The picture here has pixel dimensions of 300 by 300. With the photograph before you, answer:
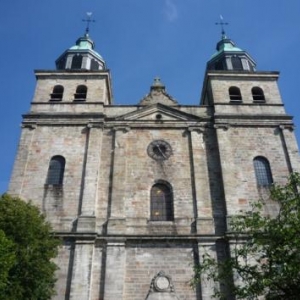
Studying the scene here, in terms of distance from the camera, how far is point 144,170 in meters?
21.5

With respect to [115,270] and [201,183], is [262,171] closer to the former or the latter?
[201,183]

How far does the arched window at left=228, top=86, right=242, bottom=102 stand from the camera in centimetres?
2524

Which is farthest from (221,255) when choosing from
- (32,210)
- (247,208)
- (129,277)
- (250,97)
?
(250,97)

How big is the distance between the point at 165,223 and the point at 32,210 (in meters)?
6.16

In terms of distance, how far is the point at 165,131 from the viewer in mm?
23250

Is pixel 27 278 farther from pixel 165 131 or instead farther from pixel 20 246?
pixel 165 131

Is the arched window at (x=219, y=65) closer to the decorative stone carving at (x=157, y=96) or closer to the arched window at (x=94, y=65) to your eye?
the decorative stone carving at (x=157, y=96)

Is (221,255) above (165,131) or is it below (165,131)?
below

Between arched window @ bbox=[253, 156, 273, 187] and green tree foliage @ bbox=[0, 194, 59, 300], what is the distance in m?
10.3

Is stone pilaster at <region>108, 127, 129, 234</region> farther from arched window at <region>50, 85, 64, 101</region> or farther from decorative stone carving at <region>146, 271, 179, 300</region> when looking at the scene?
arched window at <region>50, 85, 64, 101</region>

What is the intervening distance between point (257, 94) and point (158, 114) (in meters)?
6.20

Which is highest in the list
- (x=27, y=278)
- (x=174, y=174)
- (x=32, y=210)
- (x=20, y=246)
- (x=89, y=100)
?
(x=89, y=100)

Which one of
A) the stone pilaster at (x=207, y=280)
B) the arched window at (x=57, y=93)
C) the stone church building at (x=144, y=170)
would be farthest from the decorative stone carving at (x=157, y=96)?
the stone pilaster at (x=207, y=280)

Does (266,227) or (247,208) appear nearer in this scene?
(266,227)
